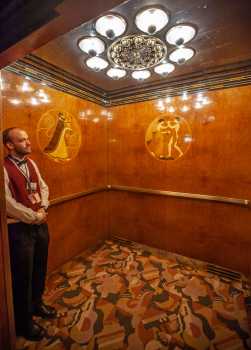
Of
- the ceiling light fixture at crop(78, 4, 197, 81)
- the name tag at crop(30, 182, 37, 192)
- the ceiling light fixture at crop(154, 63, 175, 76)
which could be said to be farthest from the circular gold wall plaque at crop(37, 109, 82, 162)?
the ceiling light fixture at crop(154, 63, 175, 76)

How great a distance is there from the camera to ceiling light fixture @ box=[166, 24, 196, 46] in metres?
1.55

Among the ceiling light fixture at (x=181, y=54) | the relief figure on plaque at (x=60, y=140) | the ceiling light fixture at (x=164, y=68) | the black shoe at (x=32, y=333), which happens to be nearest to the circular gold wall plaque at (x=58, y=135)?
the relief figure on plaque at (x=60, y=140)

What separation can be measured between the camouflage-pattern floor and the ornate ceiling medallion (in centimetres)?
264

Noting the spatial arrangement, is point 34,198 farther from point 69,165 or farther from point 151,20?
point 151,20

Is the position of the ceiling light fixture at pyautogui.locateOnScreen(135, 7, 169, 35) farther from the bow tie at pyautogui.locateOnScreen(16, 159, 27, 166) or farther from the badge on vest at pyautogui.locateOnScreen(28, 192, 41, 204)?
the badge on vest at pyautogui.locateOnScreen(28, 192, 41, 204)

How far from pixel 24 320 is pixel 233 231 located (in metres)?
2.55

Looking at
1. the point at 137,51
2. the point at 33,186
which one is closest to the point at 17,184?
the point at 33,186

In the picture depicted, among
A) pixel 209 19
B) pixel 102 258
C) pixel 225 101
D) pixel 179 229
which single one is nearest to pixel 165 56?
pixel 209 19

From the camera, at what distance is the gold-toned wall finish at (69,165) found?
74.7 inches

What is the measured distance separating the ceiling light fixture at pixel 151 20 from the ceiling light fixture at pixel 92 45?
0.42 meters

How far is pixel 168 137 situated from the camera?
2.69 m

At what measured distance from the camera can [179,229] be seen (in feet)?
8.96

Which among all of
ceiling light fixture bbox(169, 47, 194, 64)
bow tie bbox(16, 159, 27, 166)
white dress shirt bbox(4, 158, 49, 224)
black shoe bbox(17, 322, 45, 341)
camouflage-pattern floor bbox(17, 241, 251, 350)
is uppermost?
A: ceiling light fixture bbox(169, 47, 194, 64)

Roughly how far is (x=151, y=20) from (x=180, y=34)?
326 millimetres
